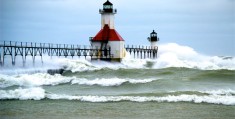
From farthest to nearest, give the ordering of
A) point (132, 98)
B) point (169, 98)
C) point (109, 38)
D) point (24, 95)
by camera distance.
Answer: point (109, 38) < point (24, 95) < point (132, 98) < point (169, 98)

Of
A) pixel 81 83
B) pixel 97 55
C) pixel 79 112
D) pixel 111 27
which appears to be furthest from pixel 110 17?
pixel 79 112

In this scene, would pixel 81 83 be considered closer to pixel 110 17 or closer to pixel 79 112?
pixel 79 112

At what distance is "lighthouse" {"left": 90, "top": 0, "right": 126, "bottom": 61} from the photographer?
132 feet

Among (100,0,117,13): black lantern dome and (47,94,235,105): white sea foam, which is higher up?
(100,0,117,13): black lantern dome

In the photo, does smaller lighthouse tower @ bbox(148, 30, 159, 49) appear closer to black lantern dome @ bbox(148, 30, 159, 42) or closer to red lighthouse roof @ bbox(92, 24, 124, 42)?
black lantern dome @ bbox(148, 30, 159, 42)

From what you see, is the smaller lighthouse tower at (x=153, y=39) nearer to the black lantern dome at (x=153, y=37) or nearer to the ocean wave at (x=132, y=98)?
the black lantern dome at (x=153, y=37)

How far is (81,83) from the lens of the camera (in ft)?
71.2

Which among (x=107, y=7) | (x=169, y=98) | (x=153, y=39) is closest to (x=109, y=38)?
(x=107, y=7)

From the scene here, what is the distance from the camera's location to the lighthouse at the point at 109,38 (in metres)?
40.3

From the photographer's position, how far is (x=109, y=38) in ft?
132

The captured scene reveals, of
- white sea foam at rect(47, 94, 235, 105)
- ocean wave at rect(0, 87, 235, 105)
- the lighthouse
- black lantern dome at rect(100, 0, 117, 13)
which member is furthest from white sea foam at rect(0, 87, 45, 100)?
black lantern dome at rect(100, 0, 117, 13)

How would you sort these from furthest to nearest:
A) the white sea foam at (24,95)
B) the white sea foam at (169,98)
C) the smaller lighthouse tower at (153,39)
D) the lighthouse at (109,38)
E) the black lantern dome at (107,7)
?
the smaller lighthouse tower at (153,39) → the black lantern dome at (107,7) → the lighthouse at (109,38) → the white sea foam at (24,95) → the white sea foam at (169,98)

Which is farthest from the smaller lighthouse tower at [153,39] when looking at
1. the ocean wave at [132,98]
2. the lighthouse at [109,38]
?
the ocean wave at [132,98]

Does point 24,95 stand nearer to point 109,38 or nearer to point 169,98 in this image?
point 169,98
